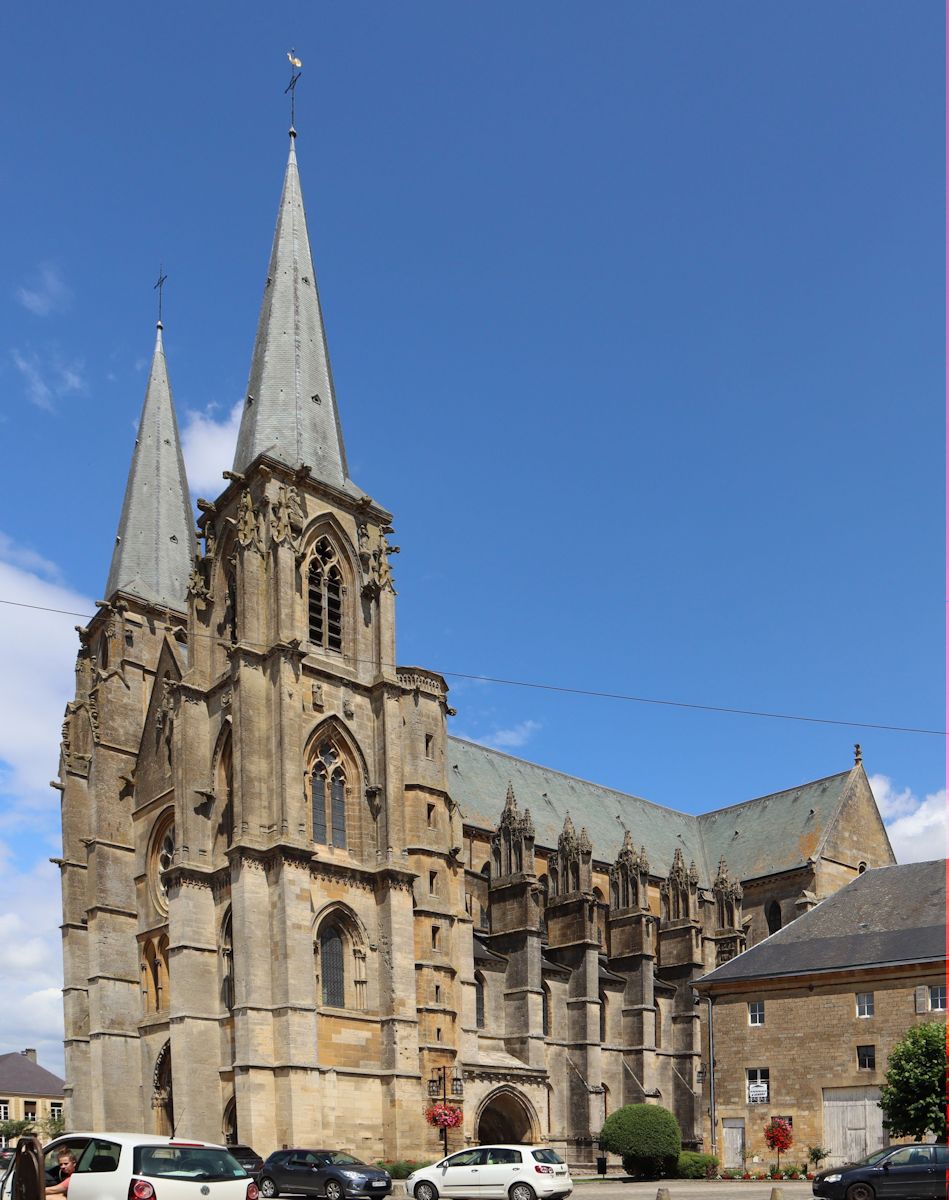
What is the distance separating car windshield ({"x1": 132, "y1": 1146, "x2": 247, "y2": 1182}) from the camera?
13.0 m

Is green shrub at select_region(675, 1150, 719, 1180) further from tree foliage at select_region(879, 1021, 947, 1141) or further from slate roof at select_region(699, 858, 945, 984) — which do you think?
tree foliage at select_region(879, 1021, 947, 1141)

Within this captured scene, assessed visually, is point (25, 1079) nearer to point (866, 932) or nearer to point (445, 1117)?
point (445, 1117)

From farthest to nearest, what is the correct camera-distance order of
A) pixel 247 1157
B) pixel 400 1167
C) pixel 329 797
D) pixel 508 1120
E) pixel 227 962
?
1. pixel 508 1120
2. pixel 329 797
3. pixel 227 962
4. pixel 400 1167
5. pixel 247 1157

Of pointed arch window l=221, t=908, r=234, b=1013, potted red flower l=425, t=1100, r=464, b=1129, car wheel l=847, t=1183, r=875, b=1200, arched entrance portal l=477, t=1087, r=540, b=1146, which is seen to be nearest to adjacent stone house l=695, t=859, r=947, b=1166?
arched entrance portal l=477, t=1087, r=540, b=1146

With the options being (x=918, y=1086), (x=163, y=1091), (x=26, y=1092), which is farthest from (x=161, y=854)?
(x=26, y=1092)

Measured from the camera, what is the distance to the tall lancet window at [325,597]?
137ft

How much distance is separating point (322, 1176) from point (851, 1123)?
17.1m

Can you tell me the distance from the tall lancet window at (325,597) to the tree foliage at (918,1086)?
21321mm

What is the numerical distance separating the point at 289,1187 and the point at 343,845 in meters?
14.3

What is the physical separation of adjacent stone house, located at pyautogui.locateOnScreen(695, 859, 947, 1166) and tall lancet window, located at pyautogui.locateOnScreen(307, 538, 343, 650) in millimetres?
16633

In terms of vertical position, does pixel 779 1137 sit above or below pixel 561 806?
below

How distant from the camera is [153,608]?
52625 mm

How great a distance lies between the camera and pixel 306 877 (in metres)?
37.1

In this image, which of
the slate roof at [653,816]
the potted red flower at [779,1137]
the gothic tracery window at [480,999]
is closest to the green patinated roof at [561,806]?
the slate roof at [653,816]
